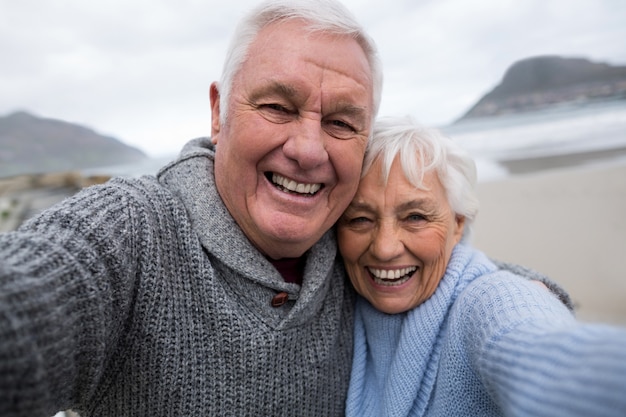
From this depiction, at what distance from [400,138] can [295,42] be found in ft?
1.77

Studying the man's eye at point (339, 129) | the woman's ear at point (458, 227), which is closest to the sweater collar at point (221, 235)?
the man's eye at point (339, 129)

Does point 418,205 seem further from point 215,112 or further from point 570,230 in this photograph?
point 570,230

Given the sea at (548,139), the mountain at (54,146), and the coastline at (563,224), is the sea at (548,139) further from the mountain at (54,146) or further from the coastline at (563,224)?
the mountain at (54,146)

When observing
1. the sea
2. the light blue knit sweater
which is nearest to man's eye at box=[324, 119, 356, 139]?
the light blue knit sweater

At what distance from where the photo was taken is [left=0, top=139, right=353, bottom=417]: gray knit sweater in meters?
0.88

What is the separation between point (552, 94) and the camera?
22.9 metres

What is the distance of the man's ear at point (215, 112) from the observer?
1.69 meters

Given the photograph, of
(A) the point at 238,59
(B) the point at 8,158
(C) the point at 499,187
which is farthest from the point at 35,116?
(A) the point at 238,59

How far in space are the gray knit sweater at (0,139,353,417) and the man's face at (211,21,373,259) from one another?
9 cm

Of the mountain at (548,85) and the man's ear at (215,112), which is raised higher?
the man's ear at (215,112)

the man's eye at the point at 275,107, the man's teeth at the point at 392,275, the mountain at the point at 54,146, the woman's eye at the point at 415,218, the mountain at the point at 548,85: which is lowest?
the mountain at the point at 54,146

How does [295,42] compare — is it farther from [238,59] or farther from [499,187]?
[499,187]

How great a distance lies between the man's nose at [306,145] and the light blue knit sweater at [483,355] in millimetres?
636

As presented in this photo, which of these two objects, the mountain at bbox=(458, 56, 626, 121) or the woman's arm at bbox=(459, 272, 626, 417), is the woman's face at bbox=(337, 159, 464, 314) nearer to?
the woman's arm at bbox=(459, 272, 626, 417)
